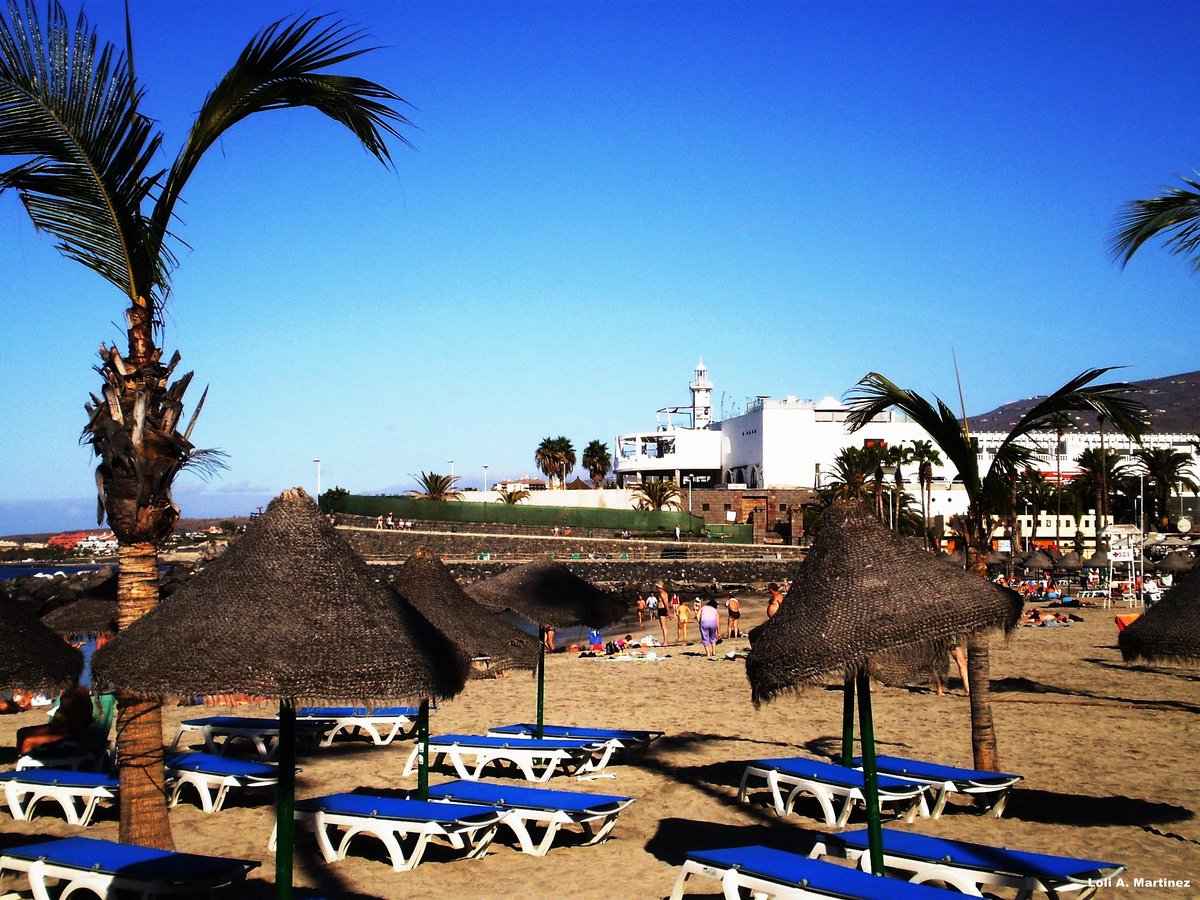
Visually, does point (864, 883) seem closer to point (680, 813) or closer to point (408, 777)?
point (680, 813)

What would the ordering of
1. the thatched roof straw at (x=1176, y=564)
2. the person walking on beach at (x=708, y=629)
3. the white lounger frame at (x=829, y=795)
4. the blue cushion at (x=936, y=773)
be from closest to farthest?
1. the white lounger frame at (x=829, y=795)
2. the blue cushion at (x=936, y=773)
3. the person walking on beach at (x=708, y=629)
4. the thatched roof straw at (x=1176, y=564)

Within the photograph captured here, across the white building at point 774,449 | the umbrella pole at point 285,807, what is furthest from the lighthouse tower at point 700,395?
the umbrella pole at point 285,807

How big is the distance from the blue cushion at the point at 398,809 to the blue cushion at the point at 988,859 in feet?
9.10

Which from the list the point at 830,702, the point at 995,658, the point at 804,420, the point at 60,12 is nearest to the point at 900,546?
the point at 60,12

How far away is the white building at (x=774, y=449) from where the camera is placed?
79.2 meters

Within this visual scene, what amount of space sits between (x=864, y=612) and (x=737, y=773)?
537 cm

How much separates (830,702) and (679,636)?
13.6 m

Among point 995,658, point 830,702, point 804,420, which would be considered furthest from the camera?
point 804,420

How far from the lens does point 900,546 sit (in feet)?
23.1

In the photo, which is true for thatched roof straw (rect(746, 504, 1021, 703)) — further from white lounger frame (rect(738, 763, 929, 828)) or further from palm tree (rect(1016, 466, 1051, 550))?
palm tree (rect(1016, 466, 1051, 550))

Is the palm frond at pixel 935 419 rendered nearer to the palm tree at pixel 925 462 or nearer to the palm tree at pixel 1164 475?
the palm tree at pixel 925 462

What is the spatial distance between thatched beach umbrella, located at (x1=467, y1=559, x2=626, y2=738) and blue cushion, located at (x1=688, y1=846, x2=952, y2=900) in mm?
5684

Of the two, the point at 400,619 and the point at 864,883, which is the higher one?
the point at 400,619

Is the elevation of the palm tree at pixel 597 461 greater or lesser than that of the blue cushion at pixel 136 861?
greater
